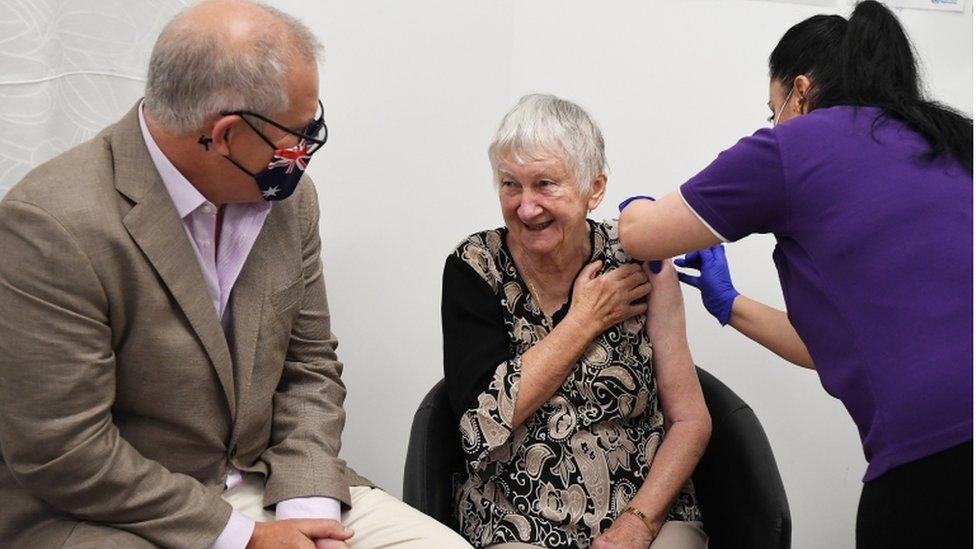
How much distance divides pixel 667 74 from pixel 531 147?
2.61 ft

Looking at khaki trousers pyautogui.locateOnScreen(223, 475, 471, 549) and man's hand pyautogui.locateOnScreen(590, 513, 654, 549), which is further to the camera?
man's hand pyautogui.locateOnScreen(590, 513, 654, 549)

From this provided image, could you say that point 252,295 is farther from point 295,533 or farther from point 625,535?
point 625,535

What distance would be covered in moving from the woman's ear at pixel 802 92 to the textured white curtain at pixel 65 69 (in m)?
1.14

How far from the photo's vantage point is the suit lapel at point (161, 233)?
1541mm

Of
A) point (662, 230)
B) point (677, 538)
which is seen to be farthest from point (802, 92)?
point (677, 538)

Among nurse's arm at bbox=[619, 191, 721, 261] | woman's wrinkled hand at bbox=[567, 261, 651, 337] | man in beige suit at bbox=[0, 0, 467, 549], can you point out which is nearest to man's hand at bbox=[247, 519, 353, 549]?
man in beige suit at bbox=[0, 0, 467, 549]

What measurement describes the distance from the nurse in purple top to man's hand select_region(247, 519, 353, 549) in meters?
0.75

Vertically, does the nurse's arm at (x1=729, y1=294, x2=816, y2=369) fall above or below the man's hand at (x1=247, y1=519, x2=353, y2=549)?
above

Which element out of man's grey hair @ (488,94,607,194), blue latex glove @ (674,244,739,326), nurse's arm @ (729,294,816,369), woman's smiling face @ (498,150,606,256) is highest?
man's grey hair @ (488,94,607,194)

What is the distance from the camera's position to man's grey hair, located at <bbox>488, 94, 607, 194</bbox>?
1975mm

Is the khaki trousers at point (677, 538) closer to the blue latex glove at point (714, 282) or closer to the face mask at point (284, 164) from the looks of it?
the blue latex glove at point (714, 282)

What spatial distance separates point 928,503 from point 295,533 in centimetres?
96

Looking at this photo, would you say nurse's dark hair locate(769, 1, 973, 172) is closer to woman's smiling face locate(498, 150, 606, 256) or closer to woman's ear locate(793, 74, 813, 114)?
woman's ear locate(793, 74, 813, 114)

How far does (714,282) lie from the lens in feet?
7.36
